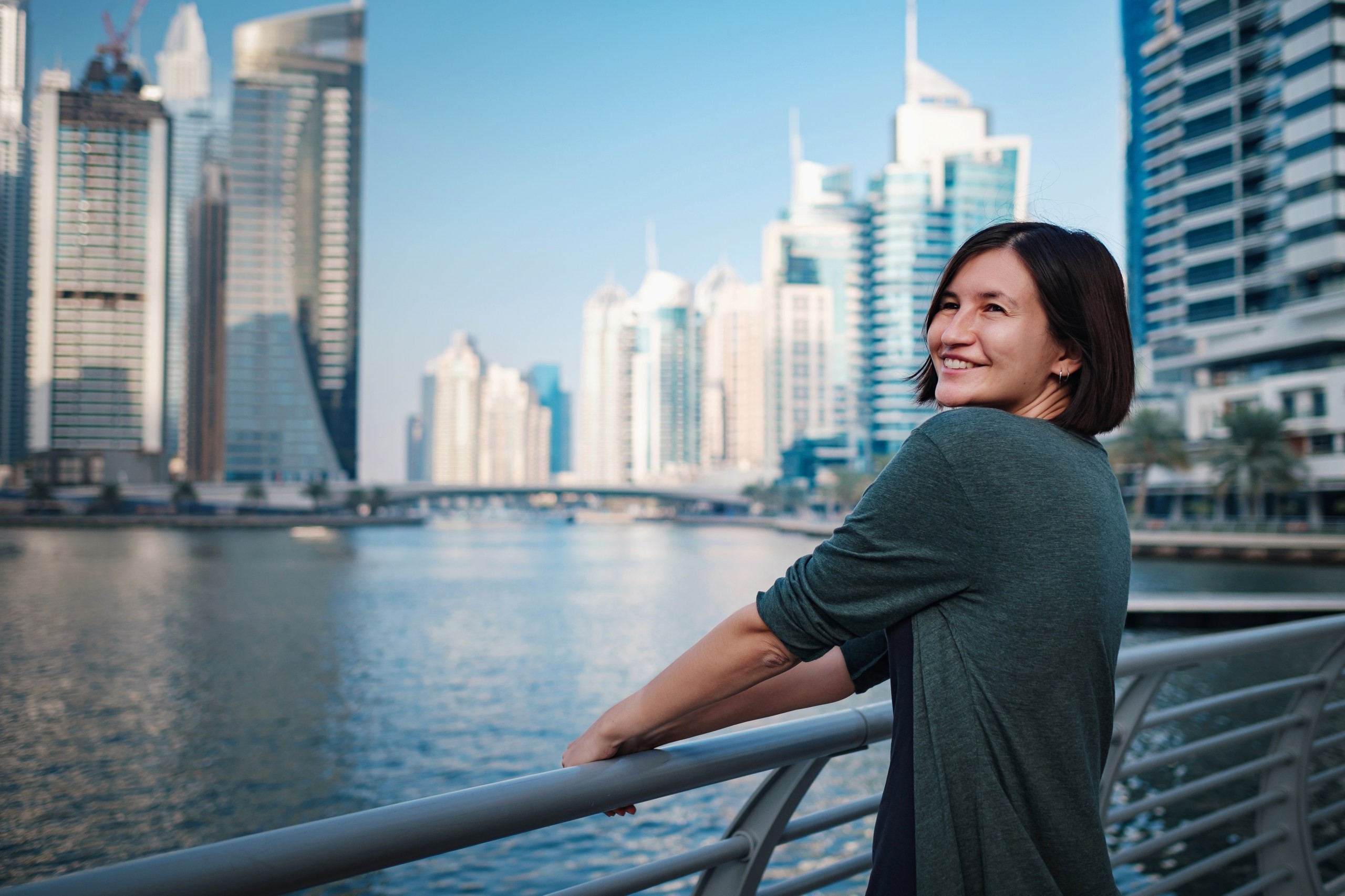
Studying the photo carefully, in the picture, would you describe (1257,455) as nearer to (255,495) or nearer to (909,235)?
(909,235)

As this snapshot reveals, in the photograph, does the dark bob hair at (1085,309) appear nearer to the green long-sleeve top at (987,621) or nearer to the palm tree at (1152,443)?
the green long-sleeve top at (987,621)

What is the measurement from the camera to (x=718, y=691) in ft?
2.99

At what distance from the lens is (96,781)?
35.9 ft

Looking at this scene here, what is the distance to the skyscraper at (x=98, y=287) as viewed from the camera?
277 ft

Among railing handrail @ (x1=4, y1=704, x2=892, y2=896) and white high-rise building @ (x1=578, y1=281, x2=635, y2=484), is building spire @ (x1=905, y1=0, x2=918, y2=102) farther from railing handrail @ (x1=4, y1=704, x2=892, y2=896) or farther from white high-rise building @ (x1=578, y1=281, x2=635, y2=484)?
railing handrail @ (x1=4, y1=704, x2=892, y2=896)

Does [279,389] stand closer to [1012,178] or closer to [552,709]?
[1012,178]

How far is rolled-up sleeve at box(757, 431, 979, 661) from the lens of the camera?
83cm

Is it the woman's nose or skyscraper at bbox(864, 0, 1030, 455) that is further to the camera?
skyscraper at bbox(864, 0, 1030, 455)

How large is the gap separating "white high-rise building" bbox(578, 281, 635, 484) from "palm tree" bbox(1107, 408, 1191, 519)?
333 ft

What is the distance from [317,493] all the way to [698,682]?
83035 mm

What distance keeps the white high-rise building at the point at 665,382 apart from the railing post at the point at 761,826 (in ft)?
419

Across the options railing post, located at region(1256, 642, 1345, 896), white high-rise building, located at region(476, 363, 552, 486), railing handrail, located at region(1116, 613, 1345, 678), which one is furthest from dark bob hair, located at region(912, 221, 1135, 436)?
white high-rise building, located at region(476, 363, 552, 486)

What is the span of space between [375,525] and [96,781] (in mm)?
74109

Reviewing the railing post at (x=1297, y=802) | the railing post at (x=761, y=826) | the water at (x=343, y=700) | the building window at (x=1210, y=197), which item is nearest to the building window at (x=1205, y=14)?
the building window at (x=1210, y=197)
